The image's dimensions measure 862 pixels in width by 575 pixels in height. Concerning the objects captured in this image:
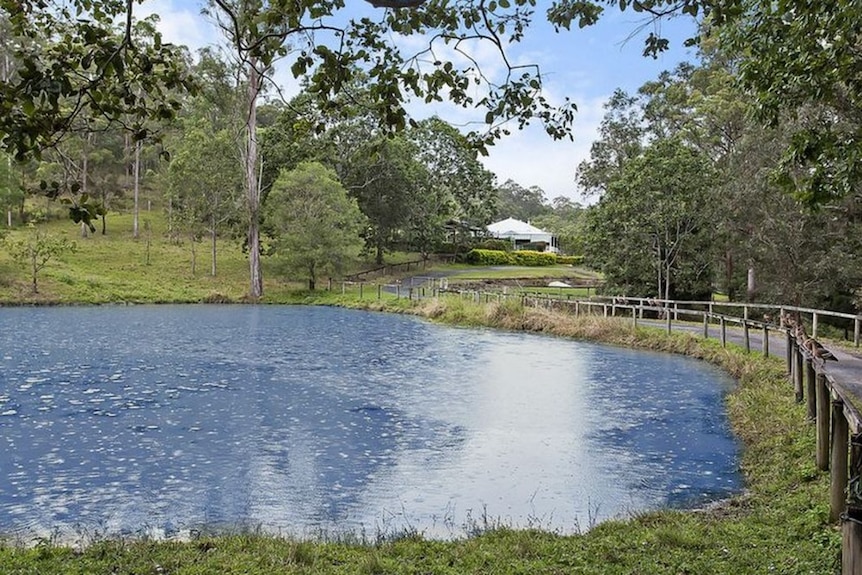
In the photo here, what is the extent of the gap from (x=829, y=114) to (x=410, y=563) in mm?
21989

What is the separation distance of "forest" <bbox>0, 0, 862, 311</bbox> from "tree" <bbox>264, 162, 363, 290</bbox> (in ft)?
0.42

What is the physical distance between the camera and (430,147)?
6069 cm

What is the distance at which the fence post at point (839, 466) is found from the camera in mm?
5637

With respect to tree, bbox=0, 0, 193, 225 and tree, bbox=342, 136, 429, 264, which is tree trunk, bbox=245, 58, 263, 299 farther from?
tree, bbox=0, 0, 193, 225

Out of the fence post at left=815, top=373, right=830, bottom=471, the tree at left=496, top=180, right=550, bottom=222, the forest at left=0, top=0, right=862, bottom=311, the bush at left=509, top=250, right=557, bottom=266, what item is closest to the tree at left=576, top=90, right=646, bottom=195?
the forest at left=0, top=0, right=862, bottom=311

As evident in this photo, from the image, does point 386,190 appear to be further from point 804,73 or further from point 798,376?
point 804,73

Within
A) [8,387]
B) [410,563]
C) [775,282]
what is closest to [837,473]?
[410,563]

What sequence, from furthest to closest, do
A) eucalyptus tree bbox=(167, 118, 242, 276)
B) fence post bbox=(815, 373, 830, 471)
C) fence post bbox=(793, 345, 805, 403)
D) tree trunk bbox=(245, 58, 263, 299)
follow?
eucalyptus tree bbox=(167, 118, 242, 276), tree trunk bbox=(245, 58, 263, 299), fence post bbox=(793, 345, 805, 403), fence post bbox=(815, 373, 830, 471)

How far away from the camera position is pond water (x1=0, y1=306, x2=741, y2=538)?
7445 millimetres

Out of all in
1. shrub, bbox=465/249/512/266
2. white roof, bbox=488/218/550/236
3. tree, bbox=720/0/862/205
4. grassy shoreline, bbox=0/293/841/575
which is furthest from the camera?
white roof, bbox=488/218/550/236

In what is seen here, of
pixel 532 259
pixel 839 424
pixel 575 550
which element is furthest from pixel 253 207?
pixel 839 424

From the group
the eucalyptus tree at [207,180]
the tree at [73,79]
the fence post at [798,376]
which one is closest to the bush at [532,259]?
the eucalyptus tree at [207,180]

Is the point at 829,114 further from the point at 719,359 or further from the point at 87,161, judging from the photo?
the point at 87,161

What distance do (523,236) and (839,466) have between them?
68403 millimetres
